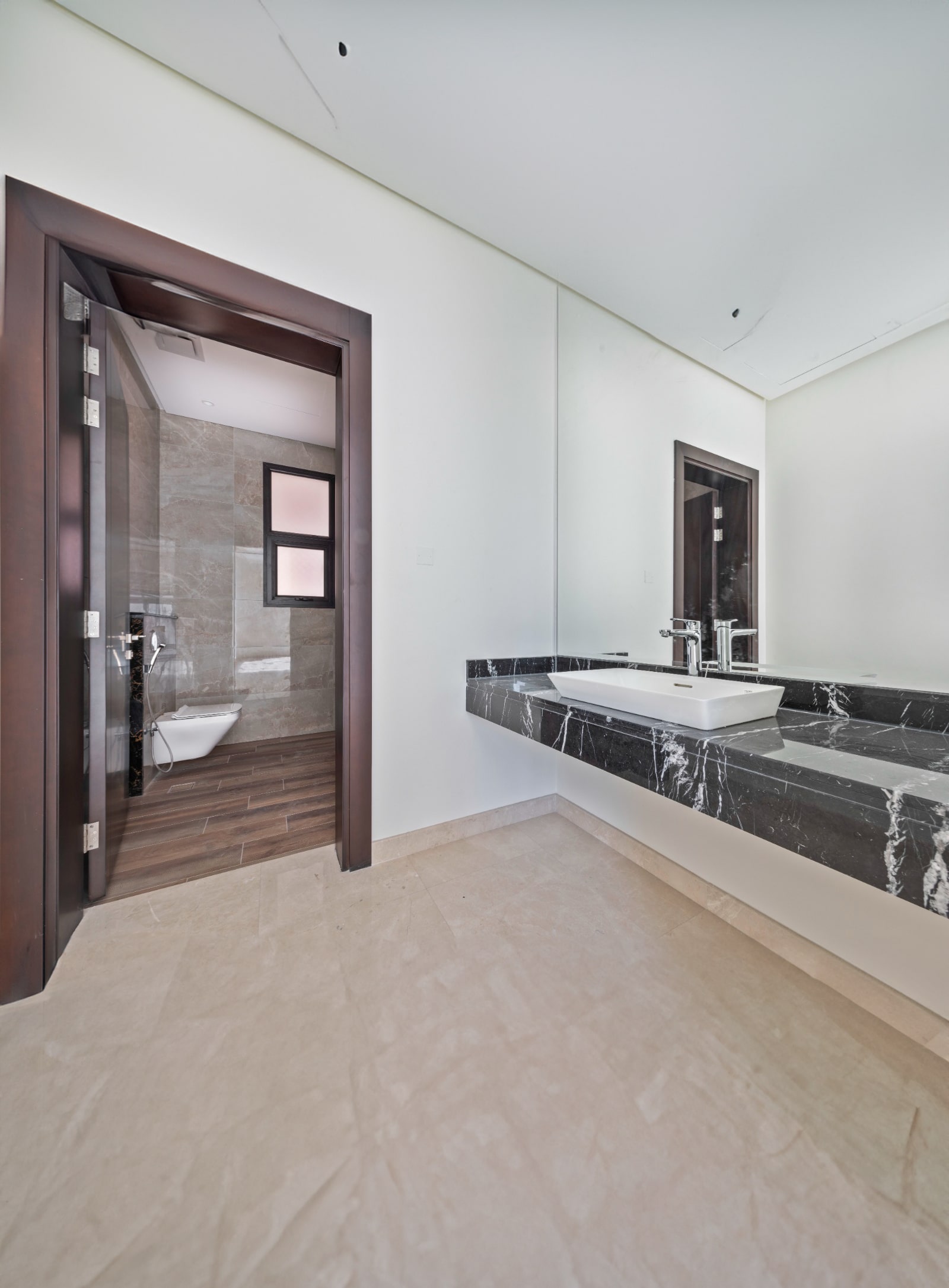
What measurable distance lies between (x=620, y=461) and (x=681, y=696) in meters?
1.34

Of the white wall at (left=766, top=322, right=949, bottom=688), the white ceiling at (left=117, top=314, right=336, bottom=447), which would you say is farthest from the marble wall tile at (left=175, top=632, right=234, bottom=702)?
the white wall at (left=766, top=322, right=949, bottom=688)

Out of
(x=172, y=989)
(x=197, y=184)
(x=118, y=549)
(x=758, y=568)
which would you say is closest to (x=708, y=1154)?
(x=172, y=989)

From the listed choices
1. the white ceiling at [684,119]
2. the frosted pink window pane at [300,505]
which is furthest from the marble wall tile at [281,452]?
the white ceiling at [684,119]

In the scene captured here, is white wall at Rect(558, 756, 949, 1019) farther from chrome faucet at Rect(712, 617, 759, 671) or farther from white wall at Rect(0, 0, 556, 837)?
white wall at Rect(0, 0, 556, 837)

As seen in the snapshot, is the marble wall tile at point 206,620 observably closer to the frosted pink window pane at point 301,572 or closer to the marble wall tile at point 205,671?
the marble wall tile at point 205,671

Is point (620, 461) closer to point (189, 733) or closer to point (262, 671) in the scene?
point (189, 733)

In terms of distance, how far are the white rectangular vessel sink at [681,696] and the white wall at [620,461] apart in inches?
12.4

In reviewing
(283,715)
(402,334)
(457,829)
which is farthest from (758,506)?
(283,715)

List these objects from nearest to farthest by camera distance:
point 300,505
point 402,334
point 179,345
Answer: point 402,334, point 179,345, point 300,505

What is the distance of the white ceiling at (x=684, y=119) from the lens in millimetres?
1174

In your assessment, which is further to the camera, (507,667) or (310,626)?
(310,626)

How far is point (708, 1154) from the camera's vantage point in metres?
0.86

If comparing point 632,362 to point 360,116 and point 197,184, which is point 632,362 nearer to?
point 360,116

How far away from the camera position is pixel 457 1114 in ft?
3.04
